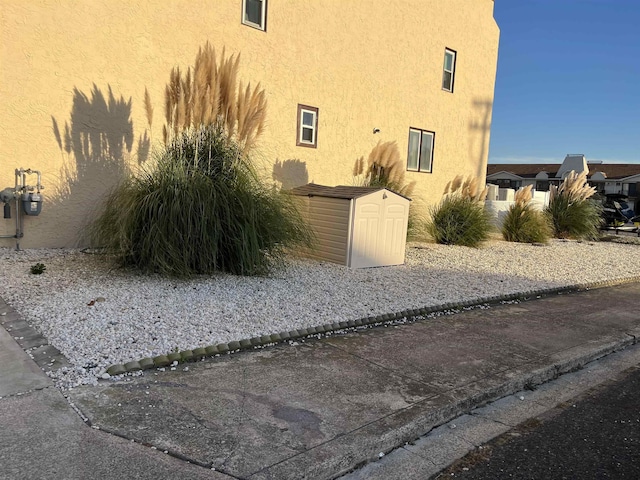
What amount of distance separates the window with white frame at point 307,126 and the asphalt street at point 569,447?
8600mm

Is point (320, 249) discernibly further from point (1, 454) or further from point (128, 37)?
point (1, 454)

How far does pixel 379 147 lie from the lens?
41.1 ft

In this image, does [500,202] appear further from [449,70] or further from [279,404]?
[279,404]

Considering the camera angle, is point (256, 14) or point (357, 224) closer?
point (357, 224)

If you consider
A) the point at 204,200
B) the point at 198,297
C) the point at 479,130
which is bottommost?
the point at 198,297

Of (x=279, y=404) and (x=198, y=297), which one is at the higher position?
(x=198, y=297)

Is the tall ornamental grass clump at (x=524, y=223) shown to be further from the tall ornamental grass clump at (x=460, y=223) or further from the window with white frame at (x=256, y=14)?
the window with white frame at (x=256, y=14)

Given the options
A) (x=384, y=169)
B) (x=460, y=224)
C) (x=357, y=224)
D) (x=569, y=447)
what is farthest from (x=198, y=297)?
(x=460, y=224)

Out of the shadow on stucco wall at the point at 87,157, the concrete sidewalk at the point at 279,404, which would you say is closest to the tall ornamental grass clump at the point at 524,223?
the concrete sidewalk at the point at 279,404

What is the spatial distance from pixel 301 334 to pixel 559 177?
39168 millimetres

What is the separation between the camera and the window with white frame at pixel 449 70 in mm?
15133

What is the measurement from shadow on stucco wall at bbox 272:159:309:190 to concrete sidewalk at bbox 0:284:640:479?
6.18 m

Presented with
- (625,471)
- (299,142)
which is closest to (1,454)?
(625,471)

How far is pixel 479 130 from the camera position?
54.6 ft
